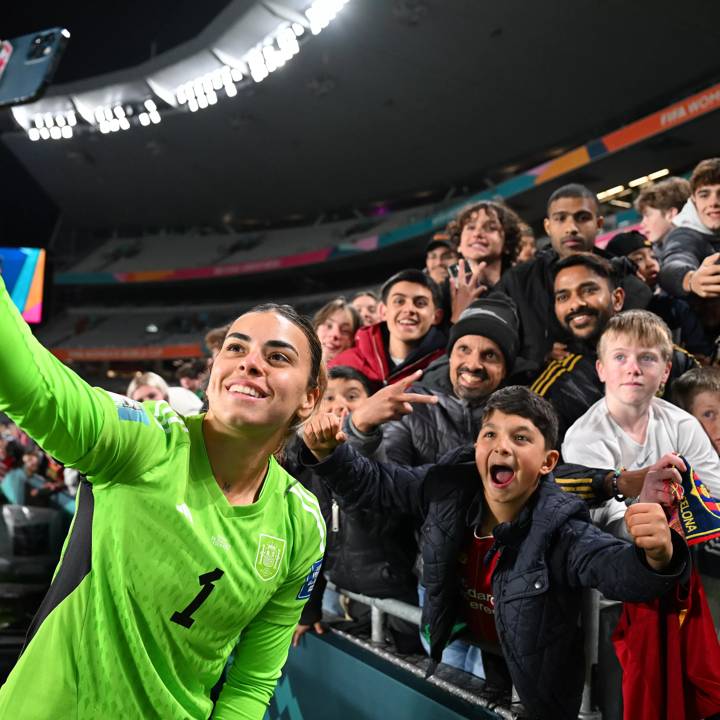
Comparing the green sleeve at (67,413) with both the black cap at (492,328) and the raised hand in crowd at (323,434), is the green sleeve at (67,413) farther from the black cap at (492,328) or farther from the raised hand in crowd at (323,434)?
the black cap at (492,328)

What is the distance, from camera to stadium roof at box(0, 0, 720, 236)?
43.2 feet

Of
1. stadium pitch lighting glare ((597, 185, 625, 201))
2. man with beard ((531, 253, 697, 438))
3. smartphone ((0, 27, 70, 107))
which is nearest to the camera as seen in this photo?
man with beard ((531, 253, 697, 438))

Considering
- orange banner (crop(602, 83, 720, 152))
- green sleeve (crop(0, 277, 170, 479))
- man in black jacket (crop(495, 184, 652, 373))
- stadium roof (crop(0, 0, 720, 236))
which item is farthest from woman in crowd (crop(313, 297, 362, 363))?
stadium roof (crop(0, 0, 720, 236))

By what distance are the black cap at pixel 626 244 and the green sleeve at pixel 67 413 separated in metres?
2.68

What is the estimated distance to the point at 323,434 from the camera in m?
1.92

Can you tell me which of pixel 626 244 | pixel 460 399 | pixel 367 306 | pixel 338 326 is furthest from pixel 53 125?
pixel 460 399

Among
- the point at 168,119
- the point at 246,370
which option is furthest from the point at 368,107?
the point at 246,370

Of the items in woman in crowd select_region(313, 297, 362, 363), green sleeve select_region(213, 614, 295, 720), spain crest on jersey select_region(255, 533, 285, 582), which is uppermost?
woman in crowd select_region(313, 297, 362, 363)

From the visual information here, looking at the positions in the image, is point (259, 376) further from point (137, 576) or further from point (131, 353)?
point (131, 353)

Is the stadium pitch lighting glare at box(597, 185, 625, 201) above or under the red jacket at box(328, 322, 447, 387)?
above

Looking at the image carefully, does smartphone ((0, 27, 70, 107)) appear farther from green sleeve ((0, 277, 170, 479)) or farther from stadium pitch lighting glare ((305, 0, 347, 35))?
green sleeve ((0, 277, 170, 479))

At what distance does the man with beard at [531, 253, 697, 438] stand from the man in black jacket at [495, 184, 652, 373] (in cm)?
11

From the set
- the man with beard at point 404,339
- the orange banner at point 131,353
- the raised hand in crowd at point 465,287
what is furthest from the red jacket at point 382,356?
the orange banner at point 131,353

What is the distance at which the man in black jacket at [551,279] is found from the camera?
2.78 metres
